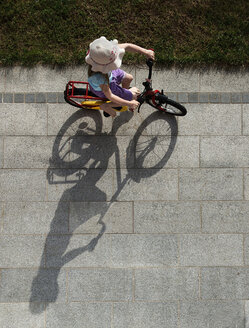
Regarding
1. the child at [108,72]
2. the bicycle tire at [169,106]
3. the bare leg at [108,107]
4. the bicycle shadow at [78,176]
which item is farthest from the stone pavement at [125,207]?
the child at [108,72]

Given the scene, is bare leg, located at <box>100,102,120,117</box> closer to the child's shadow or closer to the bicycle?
the bicycle

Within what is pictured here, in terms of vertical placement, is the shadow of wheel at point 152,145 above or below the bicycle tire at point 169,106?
below

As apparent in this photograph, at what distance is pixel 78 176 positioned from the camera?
6.78 meters

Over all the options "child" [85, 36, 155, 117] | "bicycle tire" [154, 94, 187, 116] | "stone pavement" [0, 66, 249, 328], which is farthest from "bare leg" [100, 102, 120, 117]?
"bicycle tire" [154, 94, 187, 116]

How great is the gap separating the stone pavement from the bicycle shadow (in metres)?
0.02

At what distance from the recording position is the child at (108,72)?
4.65 meters

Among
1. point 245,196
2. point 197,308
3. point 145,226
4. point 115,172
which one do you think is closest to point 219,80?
point 245,196

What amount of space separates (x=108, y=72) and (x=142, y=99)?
984 mm

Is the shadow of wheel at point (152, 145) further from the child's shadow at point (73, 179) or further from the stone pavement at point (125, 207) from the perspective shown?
the child's shadow at point (73, 179)

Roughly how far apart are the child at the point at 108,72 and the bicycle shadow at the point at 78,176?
865mm

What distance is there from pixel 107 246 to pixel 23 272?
166 cm

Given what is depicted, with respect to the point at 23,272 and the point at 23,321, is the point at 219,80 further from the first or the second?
the point at 23,321

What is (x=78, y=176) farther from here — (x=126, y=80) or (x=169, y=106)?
(x=169, y=106)

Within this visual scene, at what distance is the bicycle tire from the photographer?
6246 mm
